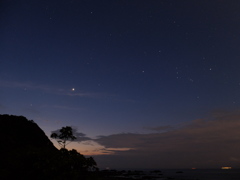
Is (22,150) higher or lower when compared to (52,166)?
higher

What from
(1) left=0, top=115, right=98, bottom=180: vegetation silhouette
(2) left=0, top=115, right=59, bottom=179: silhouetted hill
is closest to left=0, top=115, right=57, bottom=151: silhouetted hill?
(2) left=0, top=115, right=59, bottom=179: silhouetted hill

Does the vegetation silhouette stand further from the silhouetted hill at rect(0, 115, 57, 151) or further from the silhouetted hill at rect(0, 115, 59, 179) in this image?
the silhouetted hill at rect(0, 115, 57, 151)

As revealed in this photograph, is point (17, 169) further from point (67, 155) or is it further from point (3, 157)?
point (3, 157)

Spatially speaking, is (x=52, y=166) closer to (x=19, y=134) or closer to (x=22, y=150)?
(x=22, y=150)

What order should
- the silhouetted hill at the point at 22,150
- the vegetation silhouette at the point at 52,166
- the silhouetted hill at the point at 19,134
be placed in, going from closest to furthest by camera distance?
the vegetation silhouette at the point at 52,166
the silhouetted hill at the point at 22,150
the silhouetted hill at the point at 19,134

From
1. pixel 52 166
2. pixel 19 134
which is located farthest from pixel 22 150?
pixel 19 134

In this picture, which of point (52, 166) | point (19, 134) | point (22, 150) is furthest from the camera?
point (19, 134)

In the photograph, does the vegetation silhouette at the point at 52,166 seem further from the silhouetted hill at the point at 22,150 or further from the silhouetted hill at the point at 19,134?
the silhouetted hill at the point at 19,134

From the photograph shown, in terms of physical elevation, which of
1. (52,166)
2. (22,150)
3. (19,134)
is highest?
(19,134)

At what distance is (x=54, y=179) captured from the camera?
37.7 feet

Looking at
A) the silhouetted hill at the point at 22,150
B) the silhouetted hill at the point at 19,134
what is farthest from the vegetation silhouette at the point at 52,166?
the silhouetted hill at the point at 19,134

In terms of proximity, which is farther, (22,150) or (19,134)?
(19,134)

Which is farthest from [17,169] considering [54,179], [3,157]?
[3,157]

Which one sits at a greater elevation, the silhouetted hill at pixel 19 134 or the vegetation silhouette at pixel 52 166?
the silhouetted hill at pixel 19 134
